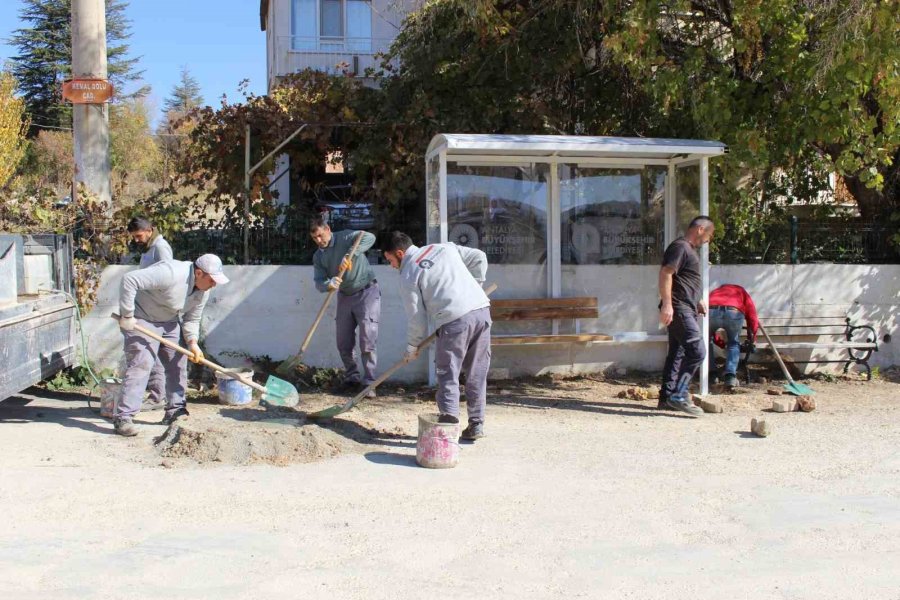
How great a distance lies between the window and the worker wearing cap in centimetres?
1525

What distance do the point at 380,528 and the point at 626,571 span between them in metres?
1.42

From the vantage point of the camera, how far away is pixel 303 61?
821 inches

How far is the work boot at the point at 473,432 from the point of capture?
6.71 metres

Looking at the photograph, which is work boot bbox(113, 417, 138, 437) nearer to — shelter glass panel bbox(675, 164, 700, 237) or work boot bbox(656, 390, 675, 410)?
work boot bbox(656, 390, 675, 410)

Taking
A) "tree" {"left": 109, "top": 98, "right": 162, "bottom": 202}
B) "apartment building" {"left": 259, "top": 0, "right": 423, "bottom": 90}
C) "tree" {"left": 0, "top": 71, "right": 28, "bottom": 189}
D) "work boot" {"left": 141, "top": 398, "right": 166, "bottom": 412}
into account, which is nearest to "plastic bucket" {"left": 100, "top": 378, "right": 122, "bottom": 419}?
"work boot" {"left": 141, "top": 398, "right": 166, "bottom": 412}

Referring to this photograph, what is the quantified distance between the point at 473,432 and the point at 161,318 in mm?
2746

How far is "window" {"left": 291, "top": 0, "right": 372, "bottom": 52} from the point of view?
69.1 feet

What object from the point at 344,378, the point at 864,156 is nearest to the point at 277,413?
the point at 344,378

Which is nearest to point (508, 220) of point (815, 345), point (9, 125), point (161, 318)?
point (815, 345)

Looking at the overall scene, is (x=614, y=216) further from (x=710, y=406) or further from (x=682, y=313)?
(x=710, y=406)

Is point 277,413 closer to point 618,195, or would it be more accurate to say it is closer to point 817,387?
point 618,195

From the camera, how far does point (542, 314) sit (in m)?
9.14

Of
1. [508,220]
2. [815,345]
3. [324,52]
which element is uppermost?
[324,52]

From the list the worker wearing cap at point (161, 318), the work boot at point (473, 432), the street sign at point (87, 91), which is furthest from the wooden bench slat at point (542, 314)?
the street sign at point (87, 91)
